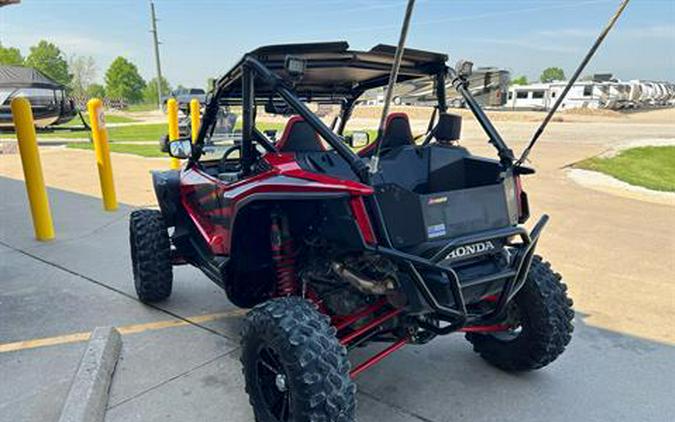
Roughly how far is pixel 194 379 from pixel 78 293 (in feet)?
6.05

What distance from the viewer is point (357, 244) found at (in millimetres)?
2236

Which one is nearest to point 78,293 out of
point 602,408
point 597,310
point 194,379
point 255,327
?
point 194,379

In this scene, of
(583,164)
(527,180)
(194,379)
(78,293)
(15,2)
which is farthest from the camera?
(583,164)

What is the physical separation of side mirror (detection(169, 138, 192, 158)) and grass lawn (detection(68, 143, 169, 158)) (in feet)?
33.8

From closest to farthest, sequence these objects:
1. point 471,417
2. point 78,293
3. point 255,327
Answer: point 255,327, point 471,417, point 78,293

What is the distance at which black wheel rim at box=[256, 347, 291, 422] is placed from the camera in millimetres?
2314

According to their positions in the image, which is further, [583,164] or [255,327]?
[583,164]

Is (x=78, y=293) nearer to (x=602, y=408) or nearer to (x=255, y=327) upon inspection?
(x=255, y=327)

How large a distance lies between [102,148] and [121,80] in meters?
68.3

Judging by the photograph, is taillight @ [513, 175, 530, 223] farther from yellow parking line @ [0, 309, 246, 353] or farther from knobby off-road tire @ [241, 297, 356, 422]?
yellow parking line @ [0, 309, 246, 353]

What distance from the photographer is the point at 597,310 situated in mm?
3920

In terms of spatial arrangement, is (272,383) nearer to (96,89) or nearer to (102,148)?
(102,148)

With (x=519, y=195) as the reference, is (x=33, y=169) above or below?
below

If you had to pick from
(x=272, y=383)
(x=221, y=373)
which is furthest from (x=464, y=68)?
(x=221, y=373)
